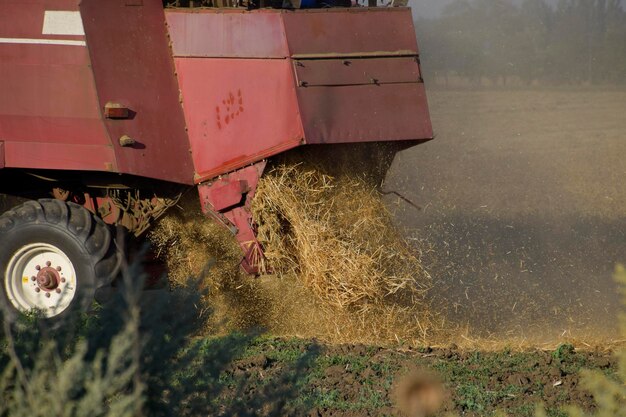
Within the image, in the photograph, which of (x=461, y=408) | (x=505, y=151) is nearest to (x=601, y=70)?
(x=505, y=151)

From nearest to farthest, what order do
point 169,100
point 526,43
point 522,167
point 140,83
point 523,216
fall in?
point 140,83
point 169,100
point 523,216
point 522,167
point 526,43

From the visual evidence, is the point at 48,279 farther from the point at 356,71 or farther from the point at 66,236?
the point at 356,71

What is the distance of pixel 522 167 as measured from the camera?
16.8m

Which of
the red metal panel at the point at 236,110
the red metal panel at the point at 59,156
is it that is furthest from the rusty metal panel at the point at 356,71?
the red metal panel at the point at 59,156

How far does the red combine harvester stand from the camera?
7.55 metres

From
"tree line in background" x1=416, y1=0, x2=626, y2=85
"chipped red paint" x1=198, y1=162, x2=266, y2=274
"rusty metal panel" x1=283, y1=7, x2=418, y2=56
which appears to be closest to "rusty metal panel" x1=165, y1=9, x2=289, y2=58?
"rusty metal panel" x1=283, y1=7, x2=418, y2=56

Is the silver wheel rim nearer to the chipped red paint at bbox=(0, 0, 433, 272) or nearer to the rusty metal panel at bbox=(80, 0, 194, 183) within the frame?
the chipped red paint at bbox=(0, 0, 433, 272)

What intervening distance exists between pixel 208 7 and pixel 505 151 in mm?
11342

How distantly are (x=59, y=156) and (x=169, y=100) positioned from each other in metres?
0.95

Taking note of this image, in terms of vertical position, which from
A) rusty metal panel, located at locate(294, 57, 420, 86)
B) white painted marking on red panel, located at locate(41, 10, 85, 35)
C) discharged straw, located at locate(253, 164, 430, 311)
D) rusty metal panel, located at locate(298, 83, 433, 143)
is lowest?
discharged straw, located at locate(253, 164, 430, 311)

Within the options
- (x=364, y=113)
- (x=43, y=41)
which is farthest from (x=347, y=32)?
(x=43, y=41)

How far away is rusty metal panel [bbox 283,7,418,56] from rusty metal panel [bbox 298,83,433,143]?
30cm

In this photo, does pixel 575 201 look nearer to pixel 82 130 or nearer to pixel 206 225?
pixel 206 225

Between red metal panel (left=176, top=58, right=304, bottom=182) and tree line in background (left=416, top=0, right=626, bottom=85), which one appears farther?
tree line in background (left=416, top=0, right=626, bottom=85)
